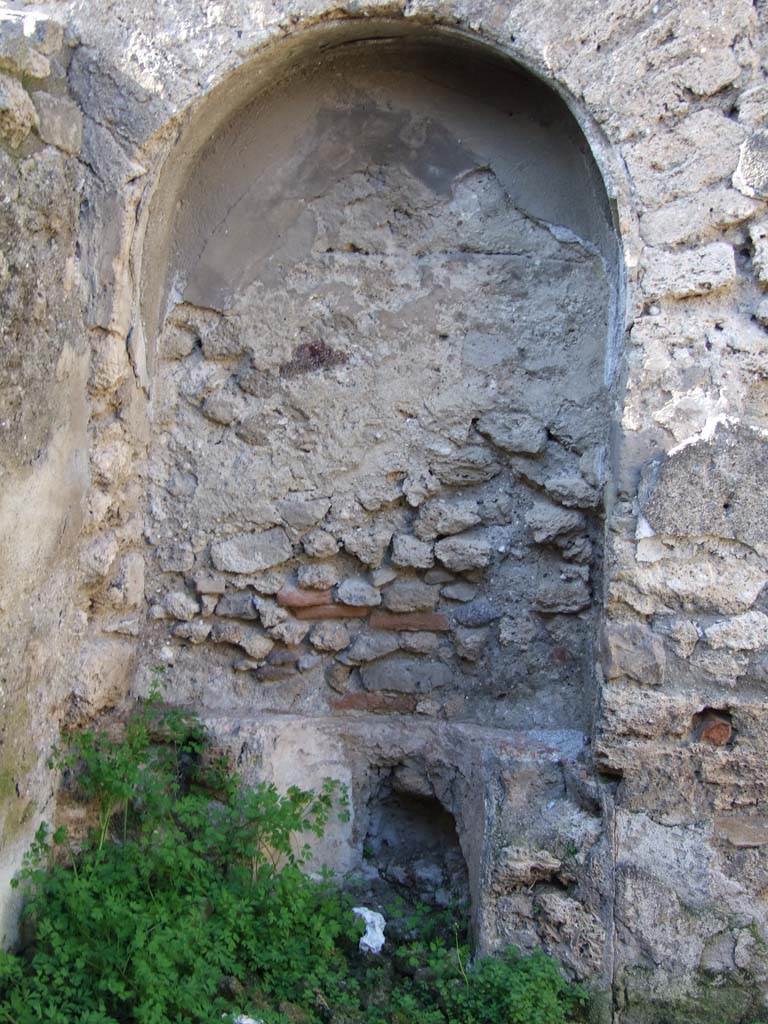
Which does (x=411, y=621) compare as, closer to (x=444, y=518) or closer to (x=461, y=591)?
(x=461, y=591)

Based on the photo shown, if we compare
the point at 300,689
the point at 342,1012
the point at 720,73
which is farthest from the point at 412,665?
the point at 720,73

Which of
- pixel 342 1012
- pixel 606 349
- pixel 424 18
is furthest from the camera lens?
pixel 606 349

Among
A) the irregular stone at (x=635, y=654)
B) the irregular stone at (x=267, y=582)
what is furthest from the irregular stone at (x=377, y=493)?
the irregular stone at (x=635, y=654)

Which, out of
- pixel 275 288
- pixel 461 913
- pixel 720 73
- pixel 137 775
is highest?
pixel 720 73

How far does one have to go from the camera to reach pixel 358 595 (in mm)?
3033

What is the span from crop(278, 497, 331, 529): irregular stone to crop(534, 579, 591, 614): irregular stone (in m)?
0.66

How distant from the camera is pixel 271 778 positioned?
2.90 metres

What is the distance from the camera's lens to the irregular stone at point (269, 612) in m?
3.03

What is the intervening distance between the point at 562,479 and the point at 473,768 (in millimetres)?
833

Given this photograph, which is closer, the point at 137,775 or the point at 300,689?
the point at 137,775

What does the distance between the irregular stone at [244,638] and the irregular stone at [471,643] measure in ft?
1.81

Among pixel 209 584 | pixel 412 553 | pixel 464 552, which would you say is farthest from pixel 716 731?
pixel 209 584

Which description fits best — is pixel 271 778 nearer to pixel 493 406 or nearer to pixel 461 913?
pixel 461 913

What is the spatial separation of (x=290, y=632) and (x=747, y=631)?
127 cm
